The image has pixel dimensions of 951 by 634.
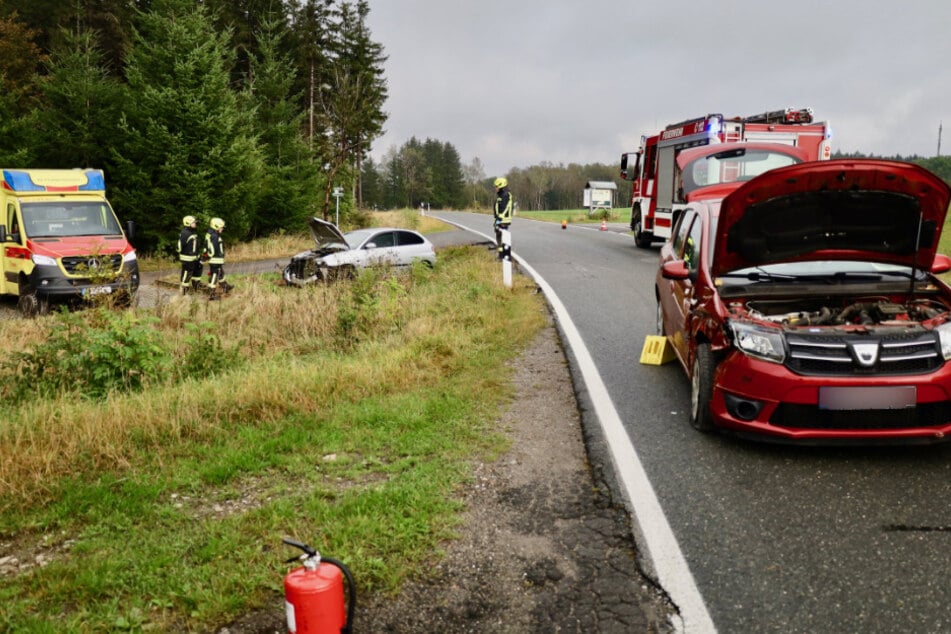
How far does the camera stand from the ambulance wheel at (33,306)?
42.3 ft

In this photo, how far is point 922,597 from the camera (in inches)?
113

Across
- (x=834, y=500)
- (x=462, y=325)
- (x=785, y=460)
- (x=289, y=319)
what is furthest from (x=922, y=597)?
(x=289, y=319)

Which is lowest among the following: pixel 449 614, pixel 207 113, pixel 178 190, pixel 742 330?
pixel 449 614

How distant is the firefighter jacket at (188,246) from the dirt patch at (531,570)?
11.6 metres

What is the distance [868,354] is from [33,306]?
14.3 meters

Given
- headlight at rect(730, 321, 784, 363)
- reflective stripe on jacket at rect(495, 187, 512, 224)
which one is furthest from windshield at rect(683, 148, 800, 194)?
headlight at rect(730, 321, 784, 363)

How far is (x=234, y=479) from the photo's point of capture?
4.31 m

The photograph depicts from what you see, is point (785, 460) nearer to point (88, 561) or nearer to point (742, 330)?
point (742, 330)

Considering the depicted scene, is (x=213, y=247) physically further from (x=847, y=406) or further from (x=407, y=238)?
(x=847, y=406)

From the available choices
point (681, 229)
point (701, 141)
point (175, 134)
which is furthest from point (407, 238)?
point (681, 229)

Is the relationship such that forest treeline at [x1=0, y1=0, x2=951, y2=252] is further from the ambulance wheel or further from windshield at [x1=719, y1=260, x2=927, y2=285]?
windshield at [x1=719, y1=260, x2=927, y2=285]

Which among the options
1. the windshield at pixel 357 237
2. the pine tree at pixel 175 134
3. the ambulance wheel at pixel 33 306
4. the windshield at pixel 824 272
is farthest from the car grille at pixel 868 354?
the pine tree at pixel 175 134

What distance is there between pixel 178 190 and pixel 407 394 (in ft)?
57.7

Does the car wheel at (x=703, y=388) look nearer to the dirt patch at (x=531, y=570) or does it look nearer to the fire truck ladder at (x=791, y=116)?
the dirt patch at (x=531, y=570)
